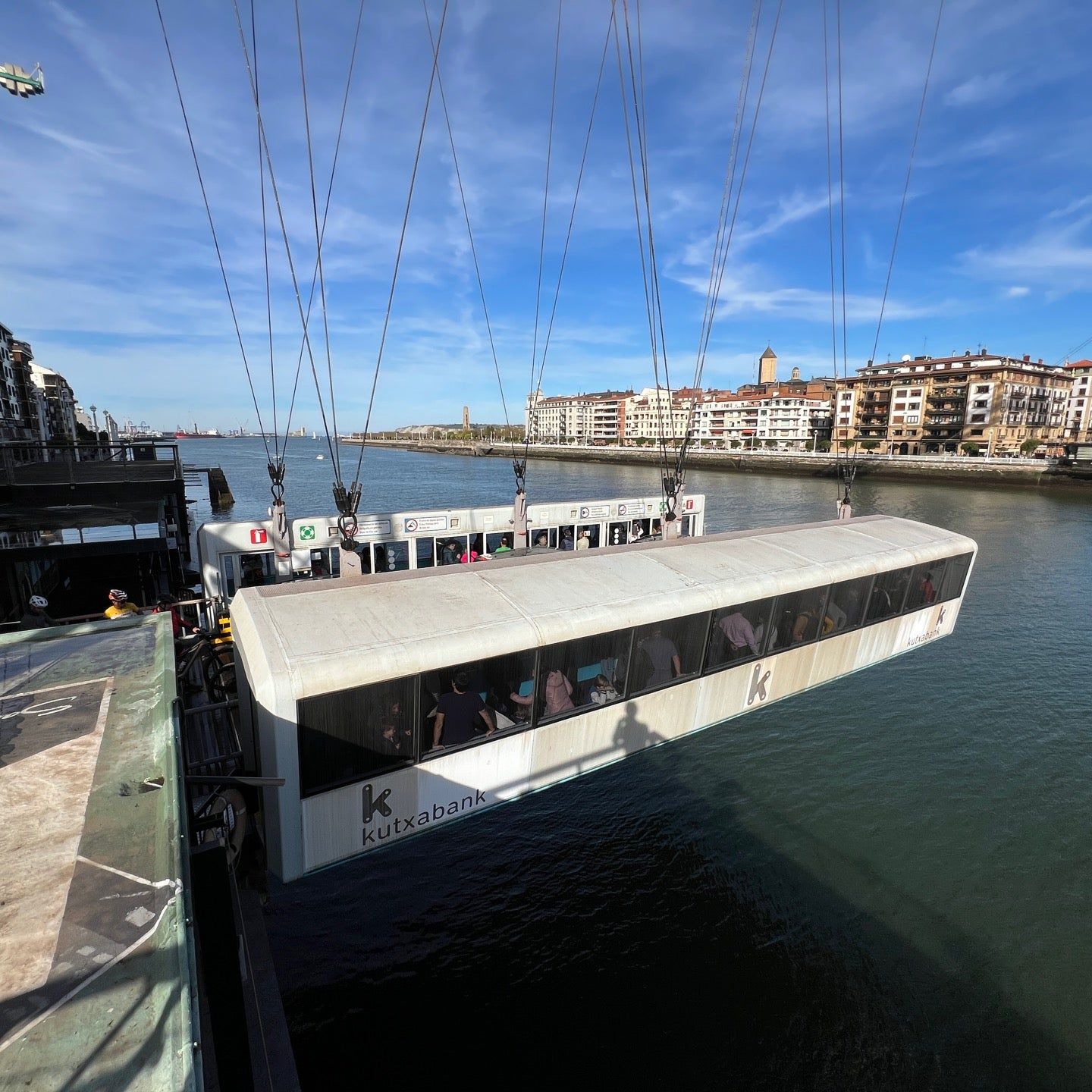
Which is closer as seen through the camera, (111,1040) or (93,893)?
(111,1040)

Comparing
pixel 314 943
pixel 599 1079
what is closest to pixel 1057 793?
pixel 599 1079

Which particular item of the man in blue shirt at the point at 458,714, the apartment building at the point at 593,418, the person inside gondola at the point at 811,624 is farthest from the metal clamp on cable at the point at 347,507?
the apartment building at the point at 593,418

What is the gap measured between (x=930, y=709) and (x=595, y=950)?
1308 centimetres

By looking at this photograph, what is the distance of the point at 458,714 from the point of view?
6.78 m

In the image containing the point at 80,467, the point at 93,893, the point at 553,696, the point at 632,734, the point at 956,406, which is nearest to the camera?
the point at 93,893

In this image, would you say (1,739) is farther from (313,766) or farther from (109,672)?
(313,766)

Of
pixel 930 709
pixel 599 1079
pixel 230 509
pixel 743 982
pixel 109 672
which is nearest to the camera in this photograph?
pixel 109 672

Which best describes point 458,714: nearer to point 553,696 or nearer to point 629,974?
point 553,696

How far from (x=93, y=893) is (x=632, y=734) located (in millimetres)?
6217

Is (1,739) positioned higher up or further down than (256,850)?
higher up

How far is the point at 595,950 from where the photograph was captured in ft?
31.4

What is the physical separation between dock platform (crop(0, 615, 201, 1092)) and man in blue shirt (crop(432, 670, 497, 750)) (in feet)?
8.30

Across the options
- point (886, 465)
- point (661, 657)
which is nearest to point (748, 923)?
point (661, 657)

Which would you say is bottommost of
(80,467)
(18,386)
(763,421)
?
(80,467)
